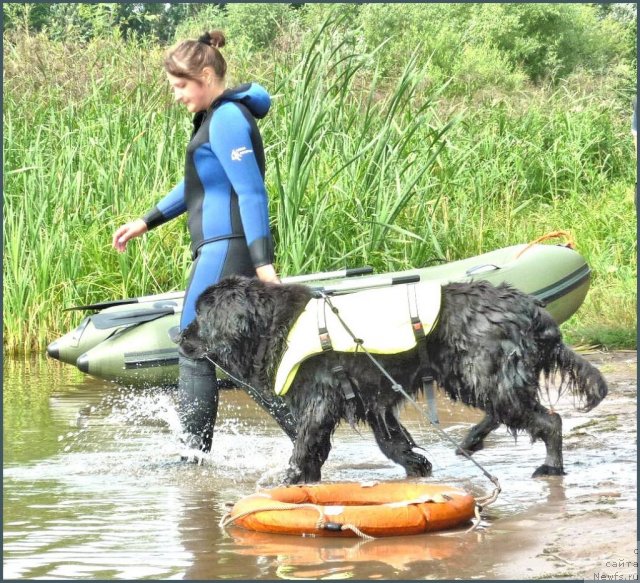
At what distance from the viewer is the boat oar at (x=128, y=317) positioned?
22.4 feet

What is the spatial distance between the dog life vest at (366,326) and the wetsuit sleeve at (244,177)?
413 millimetres

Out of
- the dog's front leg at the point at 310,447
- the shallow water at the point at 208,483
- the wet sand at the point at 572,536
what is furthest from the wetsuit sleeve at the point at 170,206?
the wet sand at the point at 572,536

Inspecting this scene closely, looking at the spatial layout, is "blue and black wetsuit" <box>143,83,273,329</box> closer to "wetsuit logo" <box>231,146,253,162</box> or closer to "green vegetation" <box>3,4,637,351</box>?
"wetsuit logo" <box>231,146,253,162</box>

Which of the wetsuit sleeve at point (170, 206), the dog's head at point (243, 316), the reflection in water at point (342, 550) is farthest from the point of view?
the wetsuit sleeve at point (170, 206)

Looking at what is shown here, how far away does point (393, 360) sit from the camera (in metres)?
4.56

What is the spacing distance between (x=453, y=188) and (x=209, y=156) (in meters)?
4.93

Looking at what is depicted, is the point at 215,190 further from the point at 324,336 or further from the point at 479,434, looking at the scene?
the point at 479,434

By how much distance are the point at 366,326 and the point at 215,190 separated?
100cm

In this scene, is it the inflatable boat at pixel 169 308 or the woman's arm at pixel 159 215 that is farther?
the inflatable boat at pixel 169 308

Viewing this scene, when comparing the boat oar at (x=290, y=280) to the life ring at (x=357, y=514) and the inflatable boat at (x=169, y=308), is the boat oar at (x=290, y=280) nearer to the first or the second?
the inflatable boat at (x=169, y=308)

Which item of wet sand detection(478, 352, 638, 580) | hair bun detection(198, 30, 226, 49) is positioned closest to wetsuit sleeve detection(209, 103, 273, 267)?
hair bun detection(198, 30, 226, 49)

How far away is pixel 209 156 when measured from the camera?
4934mm

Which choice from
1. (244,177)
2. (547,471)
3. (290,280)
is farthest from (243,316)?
(290,280)

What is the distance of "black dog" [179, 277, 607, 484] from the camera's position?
4516 mm
